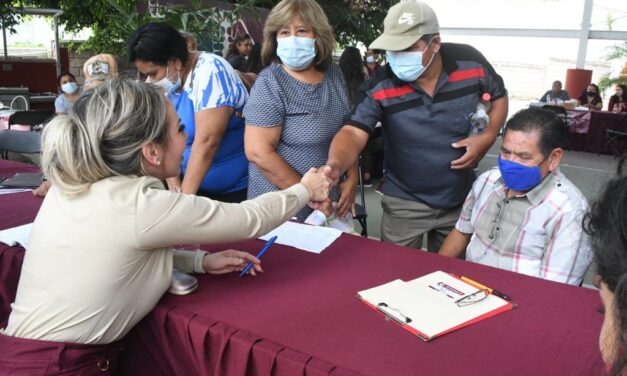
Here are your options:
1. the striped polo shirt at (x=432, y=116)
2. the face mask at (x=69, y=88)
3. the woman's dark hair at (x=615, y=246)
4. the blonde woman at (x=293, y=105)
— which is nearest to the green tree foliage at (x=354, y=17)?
the face mask at (x=69, y=88)

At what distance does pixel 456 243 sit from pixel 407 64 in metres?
0.75

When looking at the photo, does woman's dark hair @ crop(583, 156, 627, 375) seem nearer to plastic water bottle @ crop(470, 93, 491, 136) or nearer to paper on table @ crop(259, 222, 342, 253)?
paper on table @ crop(259, 222, 342, 253)

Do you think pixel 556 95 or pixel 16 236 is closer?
pixel 16 236

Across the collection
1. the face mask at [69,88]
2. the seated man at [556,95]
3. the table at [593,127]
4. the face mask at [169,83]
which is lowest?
the table at [593,127]

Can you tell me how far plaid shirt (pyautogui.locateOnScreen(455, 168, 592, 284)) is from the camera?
1694 mm

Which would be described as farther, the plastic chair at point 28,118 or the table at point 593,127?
the table at point 593,127

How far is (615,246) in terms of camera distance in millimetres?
730

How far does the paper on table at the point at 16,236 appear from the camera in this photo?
171cm

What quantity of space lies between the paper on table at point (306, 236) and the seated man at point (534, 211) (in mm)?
578

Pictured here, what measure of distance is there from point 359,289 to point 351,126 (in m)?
0.93

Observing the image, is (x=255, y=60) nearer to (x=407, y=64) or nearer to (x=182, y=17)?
(x=182, y=17)

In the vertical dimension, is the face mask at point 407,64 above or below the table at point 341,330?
above

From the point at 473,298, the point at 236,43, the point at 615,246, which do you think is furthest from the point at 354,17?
the point at 615,246

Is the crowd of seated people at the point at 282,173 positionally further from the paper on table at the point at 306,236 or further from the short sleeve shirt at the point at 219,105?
the paper on table at the point at 306,236
